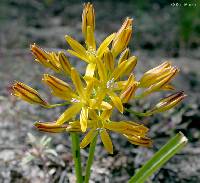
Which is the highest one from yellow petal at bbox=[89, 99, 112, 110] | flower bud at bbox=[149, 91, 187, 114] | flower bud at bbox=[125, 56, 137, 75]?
flower bud at bbox=[125, 56, 137, 75]

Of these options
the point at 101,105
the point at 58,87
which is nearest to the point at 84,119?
the point at 101,105

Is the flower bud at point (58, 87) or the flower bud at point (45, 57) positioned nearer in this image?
the flower bud at point (58, 87)

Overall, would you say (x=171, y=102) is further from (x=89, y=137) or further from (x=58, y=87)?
(x=58, y=87)

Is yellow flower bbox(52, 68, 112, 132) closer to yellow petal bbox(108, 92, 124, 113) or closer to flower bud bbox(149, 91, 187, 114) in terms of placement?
yellow petal bbox(108, 92, 124, 113)

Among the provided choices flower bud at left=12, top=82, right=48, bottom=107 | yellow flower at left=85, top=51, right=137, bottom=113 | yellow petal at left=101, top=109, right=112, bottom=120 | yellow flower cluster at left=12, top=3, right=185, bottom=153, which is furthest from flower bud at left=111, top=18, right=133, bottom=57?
flower bud at left=12, top=82, right=48, bottom=107

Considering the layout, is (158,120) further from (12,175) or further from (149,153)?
(12,175)

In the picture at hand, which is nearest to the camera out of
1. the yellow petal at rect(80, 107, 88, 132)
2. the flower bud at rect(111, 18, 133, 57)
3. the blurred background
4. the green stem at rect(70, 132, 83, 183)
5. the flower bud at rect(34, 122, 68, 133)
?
the yellow petal at rect(80, 107, 88, 132)

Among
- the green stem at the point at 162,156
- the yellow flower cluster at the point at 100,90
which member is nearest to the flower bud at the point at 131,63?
the yellow flower cluster at the point at 100,90

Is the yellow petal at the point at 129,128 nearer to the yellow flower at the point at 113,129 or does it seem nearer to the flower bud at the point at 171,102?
the yellow flower at the point at 113,129
